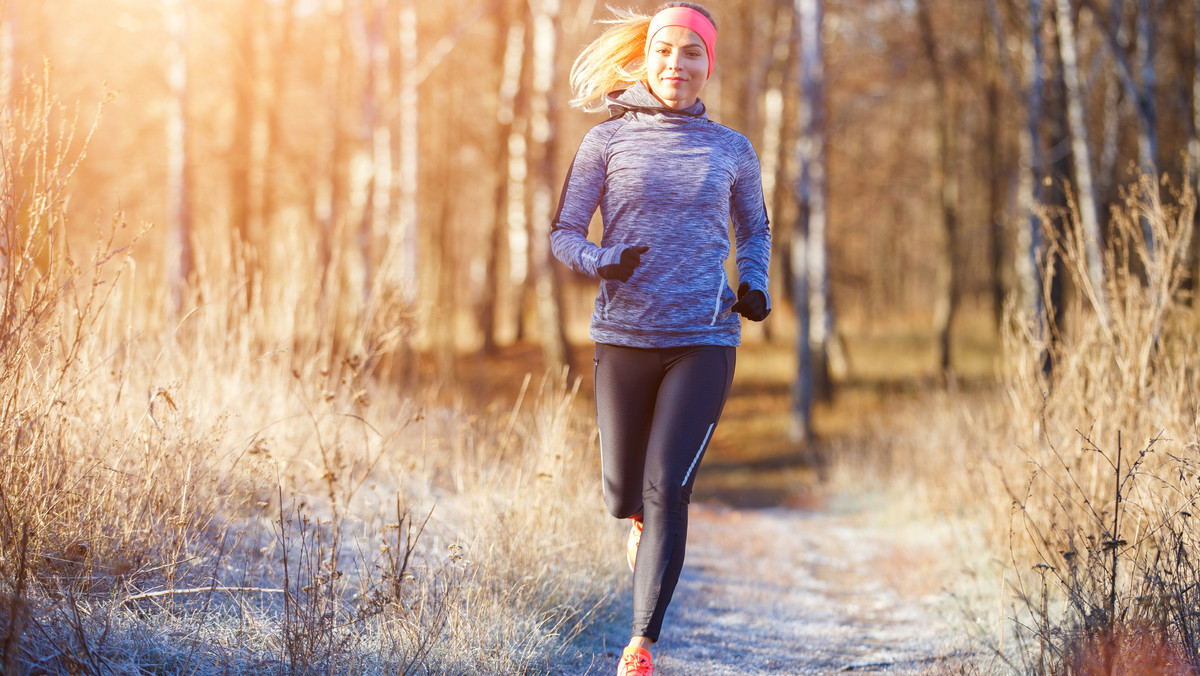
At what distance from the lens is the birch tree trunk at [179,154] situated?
1098 cm

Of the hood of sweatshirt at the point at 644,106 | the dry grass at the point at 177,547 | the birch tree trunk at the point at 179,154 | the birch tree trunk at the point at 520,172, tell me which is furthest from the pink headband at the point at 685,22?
the birch tree trunk at the point at 520,172

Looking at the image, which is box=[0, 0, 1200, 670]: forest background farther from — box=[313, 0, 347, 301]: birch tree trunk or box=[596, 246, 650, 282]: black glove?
box=[596, 246, 650, 282]: black glove

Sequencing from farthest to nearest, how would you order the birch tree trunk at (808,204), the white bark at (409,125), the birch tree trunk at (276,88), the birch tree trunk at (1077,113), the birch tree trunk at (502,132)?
the birch tree trunk at (276,88)
the birch tree trunk at (502,132)
the white bark at (409,125)
the birch tree trunk at (808,204)
the birch tree trunk at (1077,113)

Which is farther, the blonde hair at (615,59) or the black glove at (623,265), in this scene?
the blonde hair at (615,59)

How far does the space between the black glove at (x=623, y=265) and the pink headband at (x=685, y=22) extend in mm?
698

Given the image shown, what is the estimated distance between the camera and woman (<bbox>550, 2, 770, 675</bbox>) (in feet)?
9.61

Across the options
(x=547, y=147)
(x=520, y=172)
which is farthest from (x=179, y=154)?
(x=520, y=172)

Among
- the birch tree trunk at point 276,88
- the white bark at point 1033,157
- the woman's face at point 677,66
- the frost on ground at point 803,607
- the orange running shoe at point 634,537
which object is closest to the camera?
the woman's face at point 677,66

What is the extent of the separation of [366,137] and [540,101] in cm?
238

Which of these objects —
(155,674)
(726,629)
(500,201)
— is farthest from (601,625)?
(500,201)

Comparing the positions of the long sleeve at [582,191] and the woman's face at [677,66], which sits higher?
the woman's face at [677,66]

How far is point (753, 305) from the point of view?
2975 mm

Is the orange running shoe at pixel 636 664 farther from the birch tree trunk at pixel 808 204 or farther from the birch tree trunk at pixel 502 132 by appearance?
the birch tree trunk at pixel 502 132

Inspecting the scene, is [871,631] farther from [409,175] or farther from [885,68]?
[885,68]
